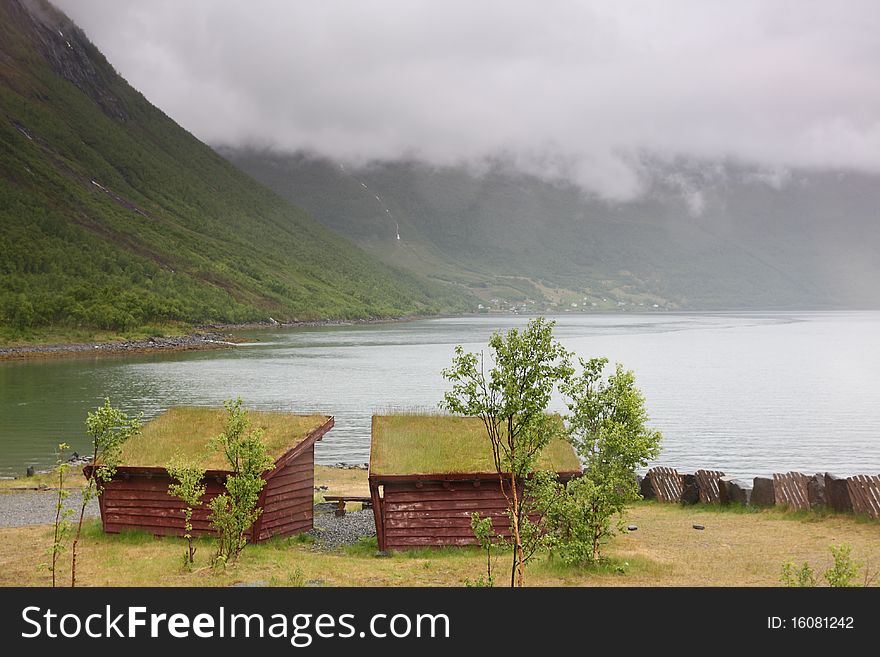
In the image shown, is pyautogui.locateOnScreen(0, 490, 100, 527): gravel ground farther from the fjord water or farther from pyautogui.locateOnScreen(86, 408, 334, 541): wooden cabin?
the fjord water

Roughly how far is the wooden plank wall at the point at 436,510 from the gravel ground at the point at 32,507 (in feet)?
45.5

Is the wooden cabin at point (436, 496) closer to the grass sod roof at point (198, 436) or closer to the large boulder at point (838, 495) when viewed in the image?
the grass sod roof at point (198, 436)

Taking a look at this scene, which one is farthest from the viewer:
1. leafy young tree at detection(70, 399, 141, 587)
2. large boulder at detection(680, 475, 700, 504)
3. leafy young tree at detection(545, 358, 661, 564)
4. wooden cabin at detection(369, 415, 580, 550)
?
large boulder at detection(680, 475, 700, 504)

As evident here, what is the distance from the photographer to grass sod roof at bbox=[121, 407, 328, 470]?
2588cm

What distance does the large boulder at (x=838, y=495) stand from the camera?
25109mm

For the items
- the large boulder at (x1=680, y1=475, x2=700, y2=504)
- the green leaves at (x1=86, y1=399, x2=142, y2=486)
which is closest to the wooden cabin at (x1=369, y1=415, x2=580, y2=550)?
the green leaves at (x1=86, y1=399, x2=142, y2=486)

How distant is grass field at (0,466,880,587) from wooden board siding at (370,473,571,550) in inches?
20.0

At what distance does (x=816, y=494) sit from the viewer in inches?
1028

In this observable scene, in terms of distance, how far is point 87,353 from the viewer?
5389 inches

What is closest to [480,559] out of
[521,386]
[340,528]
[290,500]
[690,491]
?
[290,500]
